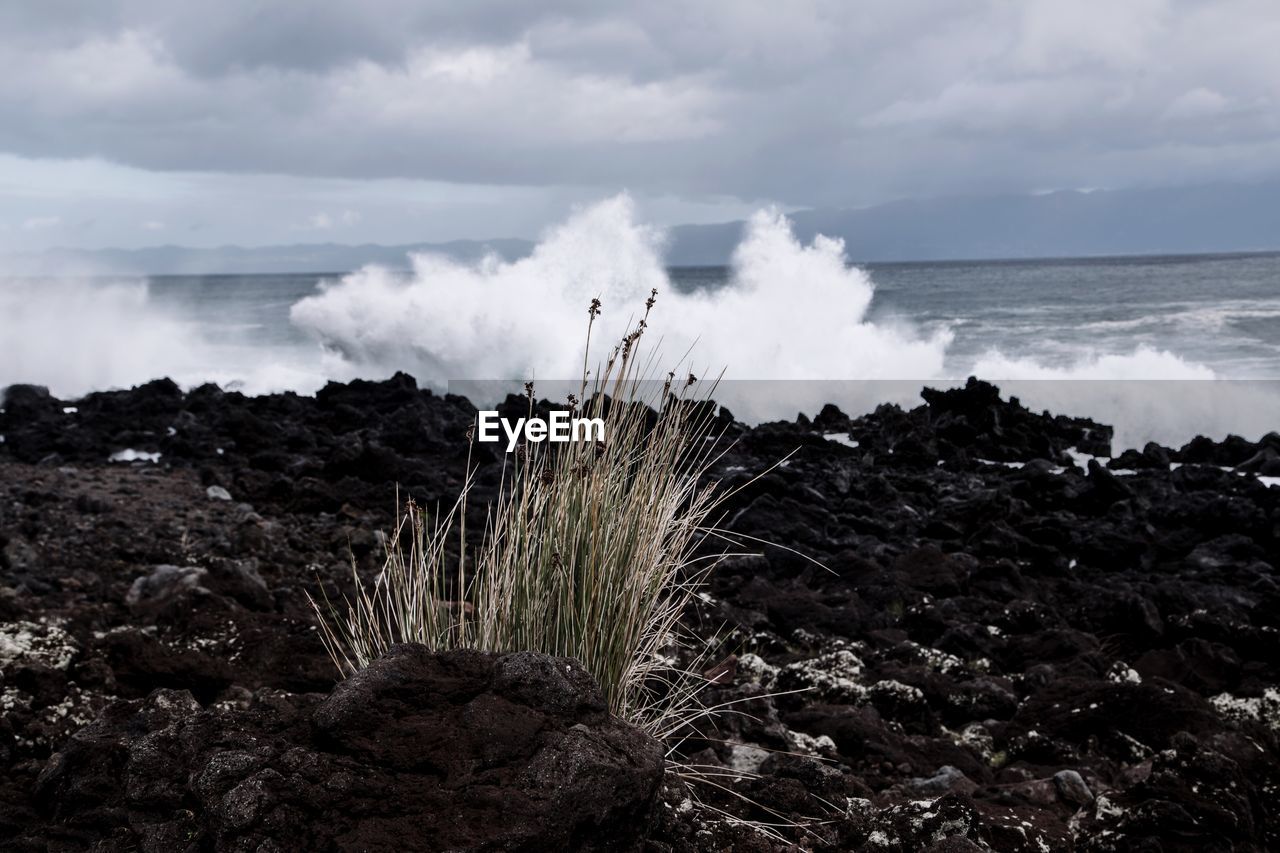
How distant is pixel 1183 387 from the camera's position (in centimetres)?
2502

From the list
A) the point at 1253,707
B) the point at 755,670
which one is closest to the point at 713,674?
the point at 755,670

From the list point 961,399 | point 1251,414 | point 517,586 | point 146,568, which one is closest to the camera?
point 517,586

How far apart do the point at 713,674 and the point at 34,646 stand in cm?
306

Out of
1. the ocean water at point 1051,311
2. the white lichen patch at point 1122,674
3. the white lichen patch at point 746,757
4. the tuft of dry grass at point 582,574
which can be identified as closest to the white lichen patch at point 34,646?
the tuft of dry grass at point 582,574

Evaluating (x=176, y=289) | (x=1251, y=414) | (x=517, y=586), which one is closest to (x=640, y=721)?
(x=517, y=586)

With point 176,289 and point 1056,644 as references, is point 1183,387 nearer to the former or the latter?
point 1056,644

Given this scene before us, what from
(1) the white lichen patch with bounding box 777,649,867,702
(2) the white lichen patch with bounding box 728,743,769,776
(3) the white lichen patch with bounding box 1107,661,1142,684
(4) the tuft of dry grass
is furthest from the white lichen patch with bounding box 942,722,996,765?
(4) the tuft of dry grass

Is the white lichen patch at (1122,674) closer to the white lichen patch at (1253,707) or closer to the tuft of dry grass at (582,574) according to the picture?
the white lichen patch at (1253,707)

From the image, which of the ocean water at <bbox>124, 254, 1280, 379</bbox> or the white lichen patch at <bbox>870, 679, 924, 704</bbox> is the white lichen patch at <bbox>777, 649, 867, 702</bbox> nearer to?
the white lichen patch at <bbox>870, 679, 924, 704</bbox>

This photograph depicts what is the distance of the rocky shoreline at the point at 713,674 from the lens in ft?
9.03

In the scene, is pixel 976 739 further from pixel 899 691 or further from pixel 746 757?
pixel 746 757

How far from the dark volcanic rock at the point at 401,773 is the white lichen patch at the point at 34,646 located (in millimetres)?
1906

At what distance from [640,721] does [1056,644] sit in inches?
149

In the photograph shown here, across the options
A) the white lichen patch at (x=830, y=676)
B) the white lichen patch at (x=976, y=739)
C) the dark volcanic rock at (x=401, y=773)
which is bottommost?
the white lichen patch at (x=976, y=739)
